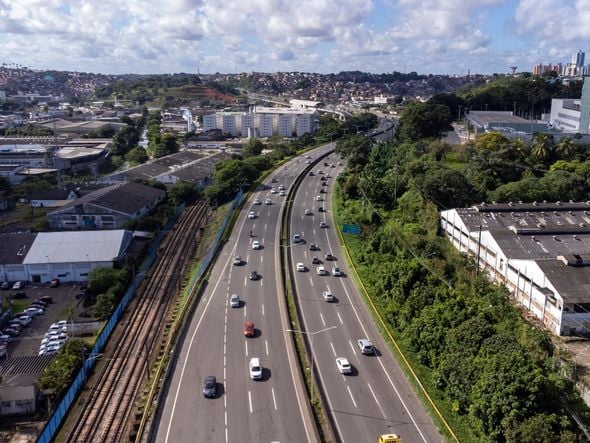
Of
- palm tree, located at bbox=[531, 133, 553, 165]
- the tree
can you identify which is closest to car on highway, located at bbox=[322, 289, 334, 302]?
palm tree, located at bbox=[531, 133, 553, 165]

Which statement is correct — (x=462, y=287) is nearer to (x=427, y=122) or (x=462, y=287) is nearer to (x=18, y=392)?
(x=18, y=392)

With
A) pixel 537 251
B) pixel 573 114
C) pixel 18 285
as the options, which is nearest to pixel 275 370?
pixel 537 251

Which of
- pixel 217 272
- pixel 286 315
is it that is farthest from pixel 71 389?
pixel 217 272

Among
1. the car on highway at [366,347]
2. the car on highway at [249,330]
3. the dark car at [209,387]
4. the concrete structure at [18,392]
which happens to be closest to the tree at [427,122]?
the car on highway at [366,347]

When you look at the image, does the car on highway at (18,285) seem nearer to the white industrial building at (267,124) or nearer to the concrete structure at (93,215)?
the concrete structure at (93,215)

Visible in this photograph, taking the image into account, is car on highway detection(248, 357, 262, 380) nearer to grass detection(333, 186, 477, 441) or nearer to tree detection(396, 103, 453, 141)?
grass detection(333, 186, 477, 441)
